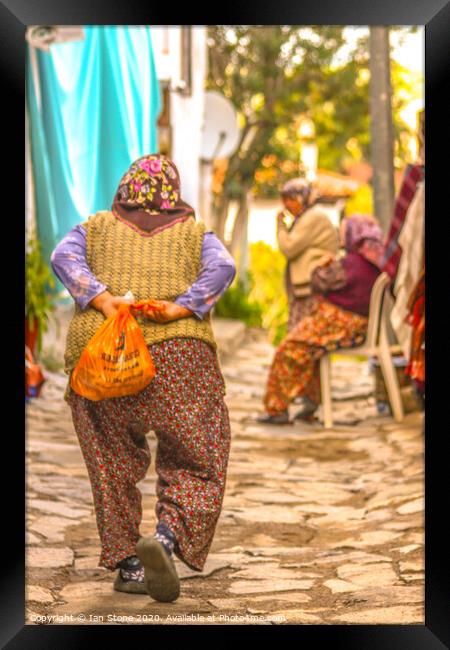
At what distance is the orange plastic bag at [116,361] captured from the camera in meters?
3.87

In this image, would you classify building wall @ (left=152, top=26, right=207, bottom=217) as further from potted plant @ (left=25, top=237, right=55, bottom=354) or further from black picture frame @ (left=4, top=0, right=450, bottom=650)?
black picture frame @ (left=4, top=0, right=450, bottom=650)

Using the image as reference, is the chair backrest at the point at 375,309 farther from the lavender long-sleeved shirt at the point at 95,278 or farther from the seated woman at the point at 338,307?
the lavender long-sleeved shirt at the point at 95,278

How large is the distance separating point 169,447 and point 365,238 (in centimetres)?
425

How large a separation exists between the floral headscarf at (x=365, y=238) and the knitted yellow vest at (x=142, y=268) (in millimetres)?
4066

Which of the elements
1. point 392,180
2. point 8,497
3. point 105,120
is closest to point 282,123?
point 392,180

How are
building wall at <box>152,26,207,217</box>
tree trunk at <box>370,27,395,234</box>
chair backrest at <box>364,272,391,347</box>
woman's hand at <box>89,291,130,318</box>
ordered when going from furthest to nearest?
building wall at <box>152,26,207,217</box> < tree trunk at <box>370,27,395,234</box> < chair backrest at <box>364,272,391,347</box> < woman's hand at <box>89,291,130,318</box>

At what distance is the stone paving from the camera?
412 cm

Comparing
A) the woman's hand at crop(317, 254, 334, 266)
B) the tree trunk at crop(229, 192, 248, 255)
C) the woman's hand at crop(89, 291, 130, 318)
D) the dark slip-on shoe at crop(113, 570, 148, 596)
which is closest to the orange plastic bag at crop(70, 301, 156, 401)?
the woman's hand at crop(89, 291, 130, 318)

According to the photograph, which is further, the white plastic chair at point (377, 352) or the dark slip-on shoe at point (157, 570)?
the white plastic chair at point (377, 352)

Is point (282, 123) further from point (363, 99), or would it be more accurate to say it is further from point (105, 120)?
point (105, 120)

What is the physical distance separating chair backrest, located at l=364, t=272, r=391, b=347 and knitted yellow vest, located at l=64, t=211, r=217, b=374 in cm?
404

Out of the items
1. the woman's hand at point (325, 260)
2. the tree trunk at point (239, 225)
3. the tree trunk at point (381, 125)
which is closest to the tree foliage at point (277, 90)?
the tree trunk at point (239, 225)

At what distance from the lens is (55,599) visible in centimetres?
423

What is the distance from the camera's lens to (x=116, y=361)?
3.87 metres
